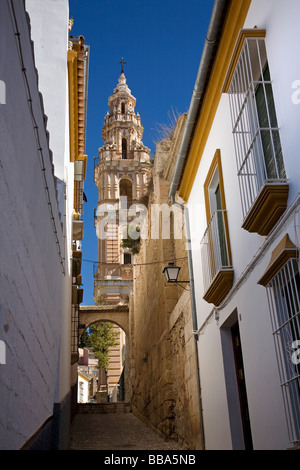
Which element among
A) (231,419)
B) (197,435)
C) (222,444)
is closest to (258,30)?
(231,419)

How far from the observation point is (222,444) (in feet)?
23.0

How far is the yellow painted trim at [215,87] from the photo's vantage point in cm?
604

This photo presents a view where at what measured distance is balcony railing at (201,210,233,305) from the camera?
21.8 ft

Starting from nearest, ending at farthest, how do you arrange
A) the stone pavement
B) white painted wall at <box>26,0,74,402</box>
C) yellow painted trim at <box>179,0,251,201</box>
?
yellow painted trim at <box>179,0,251,201</box>, white painted wall at <box>26,0,74,402</box>, the stone pavement

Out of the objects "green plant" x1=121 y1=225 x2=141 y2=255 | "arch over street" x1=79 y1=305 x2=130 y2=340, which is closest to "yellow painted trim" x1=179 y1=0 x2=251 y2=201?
"green plant" x1=121 y1=225 x2=141 y2=255

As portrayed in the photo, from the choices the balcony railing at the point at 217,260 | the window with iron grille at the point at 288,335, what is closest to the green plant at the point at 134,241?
the balcony railing at the point at 217,260

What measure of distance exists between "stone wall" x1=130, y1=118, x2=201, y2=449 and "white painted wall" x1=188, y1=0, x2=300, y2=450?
1.30 metres

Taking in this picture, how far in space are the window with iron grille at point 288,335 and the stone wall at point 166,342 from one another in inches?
166

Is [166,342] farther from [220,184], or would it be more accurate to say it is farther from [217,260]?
[220,184]

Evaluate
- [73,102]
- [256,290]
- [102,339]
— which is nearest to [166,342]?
[73,102]

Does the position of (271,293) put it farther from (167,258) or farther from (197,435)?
(167,258)

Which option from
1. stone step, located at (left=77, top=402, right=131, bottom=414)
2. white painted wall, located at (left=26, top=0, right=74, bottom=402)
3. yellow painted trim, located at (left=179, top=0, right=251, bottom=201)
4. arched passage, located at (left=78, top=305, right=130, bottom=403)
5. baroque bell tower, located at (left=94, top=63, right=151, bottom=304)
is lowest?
stone step, located at (left=77, top=402, right=131, bottom=414)

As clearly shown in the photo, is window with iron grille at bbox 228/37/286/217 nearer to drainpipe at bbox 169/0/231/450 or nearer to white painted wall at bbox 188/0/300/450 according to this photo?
white painted wall at bbox 188/0/300/450

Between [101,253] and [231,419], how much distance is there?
1447 inches
